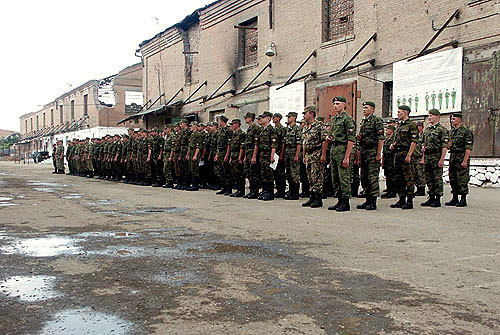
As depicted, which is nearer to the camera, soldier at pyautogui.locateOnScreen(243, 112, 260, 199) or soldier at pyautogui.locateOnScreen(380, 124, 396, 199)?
soldier at pyautogui.locateOnScreen(380, 124, 396, 199)

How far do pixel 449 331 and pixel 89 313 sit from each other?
2.01 m

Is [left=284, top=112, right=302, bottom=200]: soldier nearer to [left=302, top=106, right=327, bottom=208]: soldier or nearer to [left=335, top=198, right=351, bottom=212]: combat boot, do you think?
[left=302, top=106, right=327, bottom=208]: soldier

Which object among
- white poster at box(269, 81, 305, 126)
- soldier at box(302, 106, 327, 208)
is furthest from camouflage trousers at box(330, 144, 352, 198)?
white poster at box(269, 81, 305, 126)

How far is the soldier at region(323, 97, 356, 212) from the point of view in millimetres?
7730

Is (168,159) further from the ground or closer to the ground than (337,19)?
closer to the ground

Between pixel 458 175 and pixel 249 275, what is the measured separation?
20.6 ft

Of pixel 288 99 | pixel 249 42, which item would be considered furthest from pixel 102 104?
pixel 288 99

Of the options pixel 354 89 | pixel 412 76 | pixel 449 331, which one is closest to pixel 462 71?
pixel 412 76

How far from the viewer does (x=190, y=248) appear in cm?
475

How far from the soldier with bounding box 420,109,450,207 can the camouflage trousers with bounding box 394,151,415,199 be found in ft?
2.21

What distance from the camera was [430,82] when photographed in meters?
13.2

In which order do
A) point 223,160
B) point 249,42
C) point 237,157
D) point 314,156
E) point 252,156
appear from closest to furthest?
point 314,156 → point 252,156 → point 237,157 → point 223,160 → point 249,42

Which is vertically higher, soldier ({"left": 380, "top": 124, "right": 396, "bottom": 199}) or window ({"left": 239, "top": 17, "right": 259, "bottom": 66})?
window ({"left": 239, "top": 17, "right": 259, "bottom": 66})

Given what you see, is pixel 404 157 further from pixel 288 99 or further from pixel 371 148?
pixel 288 99
